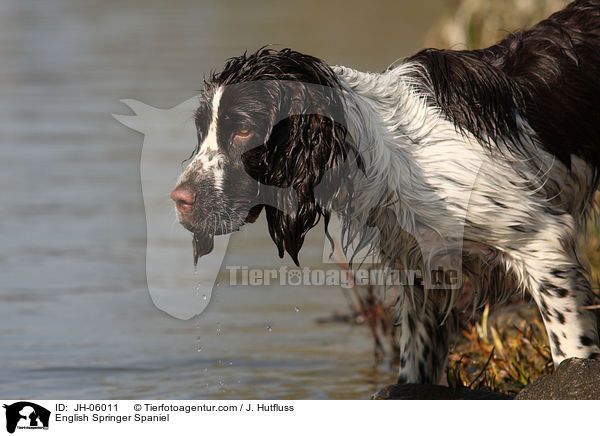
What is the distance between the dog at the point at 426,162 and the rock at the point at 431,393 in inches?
15.9

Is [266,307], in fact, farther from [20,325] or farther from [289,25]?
[289,25]

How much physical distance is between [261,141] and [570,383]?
150 cm

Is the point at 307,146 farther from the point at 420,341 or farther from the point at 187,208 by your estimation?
the point at 420,341

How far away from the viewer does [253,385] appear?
6.25 meters

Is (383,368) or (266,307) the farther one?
(266,307)

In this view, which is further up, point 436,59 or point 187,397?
point 436,59

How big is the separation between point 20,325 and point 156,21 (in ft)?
52.6

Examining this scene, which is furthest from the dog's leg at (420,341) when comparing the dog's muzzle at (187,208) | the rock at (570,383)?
the dog's muzzle at (187,208)

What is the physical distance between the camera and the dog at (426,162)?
4.27 m

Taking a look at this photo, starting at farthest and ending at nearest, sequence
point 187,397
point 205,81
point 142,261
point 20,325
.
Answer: point 142,261
point 20,325
point 187,397
point 205,81

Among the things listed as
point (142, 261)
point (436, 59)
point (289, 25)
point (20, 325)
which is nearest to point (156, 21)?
point (289, 25)
